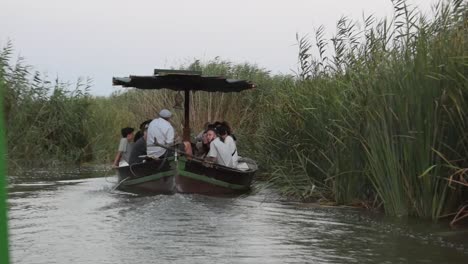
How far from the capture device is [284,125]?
38.8 feet

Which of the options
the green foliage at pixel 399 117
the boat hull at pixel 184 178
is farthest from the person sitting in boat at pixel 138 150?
the green foliage at pixel 399 117

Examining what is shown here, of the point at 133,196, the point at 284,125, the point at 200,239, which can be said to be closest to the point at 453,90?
the point at 200,239

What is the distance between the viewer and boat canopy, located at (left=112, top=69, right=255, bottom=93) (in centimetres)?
1283

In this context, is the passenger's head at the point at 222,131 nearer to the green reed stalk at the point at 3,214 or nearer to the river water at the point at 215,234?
the river water at the point at 215,234

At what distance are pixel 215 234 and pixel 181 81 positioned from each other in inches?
272

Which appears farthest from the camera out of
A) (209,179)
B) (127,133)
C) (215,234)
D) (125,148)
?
(127,133)

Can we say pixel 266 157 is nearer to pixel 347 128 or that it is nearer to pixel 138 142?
pixel 138 142

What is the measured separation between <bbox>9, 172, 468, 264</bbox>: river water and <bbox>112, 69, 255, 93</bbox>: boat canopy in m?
3.18

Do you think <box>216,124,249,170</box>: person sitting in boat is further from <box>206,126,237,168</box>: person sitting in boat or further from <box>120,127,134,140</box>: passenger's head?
<box>120,127,134,140</box>: passenger's head

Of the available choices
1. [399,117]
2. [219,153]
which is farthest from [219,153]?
[399,117]

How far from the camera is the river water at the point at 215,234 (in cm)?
595

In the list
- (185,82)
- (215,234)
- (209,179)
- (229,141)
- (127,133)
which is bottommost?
(215,234)

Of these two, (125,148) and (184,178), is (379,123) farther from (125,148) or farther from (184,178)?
(125,148)

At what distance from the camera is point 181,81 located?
1356 centimetres
